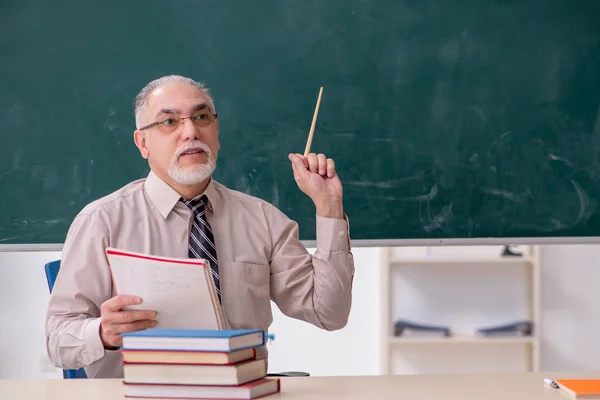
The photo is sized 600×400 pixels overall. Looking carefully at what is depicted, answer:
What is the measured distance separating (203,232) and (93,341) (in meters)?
0.54

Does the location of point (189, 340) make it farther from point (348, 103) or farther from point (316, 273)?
point (348, 103)

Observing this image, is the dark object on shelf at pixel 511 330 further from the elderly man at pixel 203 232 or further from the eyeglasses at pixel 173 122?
the eyeglasses at pixel 173 122

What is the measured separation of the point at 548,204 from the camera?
121 inches

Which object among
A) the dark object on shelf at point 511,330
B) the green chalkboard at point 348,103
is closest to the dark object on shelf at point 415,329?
the dark object on shelf at point 511,330

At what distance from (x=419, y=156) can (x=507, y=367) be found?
5.17ft

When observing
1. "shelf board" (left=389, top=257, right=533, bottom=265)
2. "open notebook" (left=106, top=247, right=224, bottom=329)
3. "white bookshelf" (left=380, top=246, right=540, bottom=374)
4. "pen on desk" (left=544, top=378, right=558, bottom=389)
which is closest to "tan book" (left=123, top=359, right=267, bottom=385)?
"open notebook" (left=106, top=247, right=224, bottom=329)

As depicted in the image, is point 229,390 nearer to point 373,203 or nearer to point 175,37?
point 373,203

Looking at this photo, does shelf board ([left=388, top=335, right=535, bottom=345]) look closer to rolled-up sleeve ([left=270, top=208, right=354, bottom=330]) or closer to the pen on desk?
rolled-up sleeve ([left=270, top=208, right=354, bottom=330])

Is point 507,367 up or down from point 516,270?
down

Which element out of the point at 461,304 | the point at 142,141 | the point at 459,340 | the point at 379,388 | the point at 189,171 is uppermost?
the point at 142,141

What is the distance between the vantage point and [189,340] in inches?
57.8

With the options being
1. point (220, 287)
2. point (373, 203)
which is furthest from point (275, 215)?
point (373, 203)

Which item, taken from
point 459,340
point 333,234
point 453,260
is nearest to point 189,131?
point 333,234

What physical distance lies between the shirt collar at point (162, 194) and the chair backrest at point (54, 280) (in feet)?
1.16
